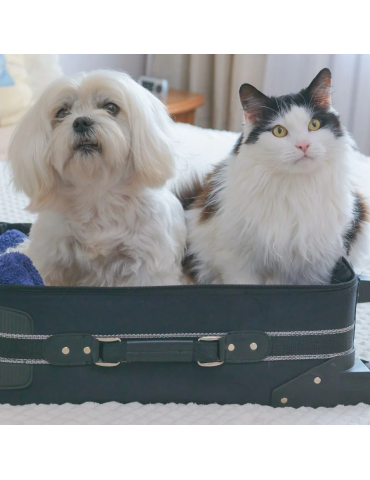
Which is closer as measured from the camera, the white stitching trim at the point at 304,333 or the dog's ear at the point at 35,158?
the white stitching trim at the point at 304,333

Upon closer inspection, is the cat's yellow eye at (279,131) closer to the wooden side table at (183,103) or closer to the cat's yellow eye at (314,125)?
the cat's yellow eye at (314,125)

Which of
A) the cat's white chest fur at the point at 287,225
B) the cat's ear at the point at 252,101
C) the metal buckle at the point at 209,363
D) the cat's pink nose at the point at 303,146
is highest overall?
the cat's ear at the point at 252,101

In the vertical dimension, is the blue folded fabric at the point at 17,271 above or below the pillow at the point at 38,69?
below

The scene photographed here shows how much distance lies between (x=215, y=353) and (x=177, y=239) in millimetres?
358

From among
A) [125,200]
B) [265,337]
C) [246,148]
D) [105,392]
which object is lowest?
[105,392]

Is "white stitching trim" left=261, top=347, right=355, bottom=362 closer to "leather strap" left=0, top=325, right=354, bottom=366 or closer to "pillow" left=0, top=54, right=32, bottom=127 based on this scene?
"leather strap" left=0, top=325, right=354, bottom=366

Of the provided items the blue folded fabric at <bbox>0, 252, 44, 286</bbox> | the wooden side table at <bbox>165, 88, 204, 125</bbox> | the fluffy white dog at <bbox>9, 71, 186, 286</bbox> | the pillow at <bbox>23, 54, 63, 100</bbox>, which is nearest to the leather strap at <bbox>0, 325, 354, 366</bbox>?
the blue folded fabric at <bbox>0, 252, 44, 286</bbox>

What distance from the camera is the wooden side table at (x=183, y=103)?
3.38 meters

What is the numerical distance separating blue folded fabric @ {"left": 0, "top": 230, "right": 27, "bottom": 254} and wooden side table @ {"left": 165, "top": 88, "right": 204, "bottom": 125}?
1745 millimetres

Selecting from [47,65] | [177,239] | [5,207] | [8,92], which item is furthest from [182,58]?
[177,239]

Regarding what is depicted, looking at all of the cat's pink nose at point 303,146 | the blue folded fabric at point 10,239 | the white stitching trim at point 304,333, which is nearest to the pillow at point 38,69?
the blue folded fabric at point 10,239

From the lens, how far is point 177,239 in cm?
146

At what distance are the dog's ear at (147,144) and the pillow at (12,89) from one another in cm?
146

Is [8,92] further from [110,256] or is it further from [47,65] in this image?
[110,256]
